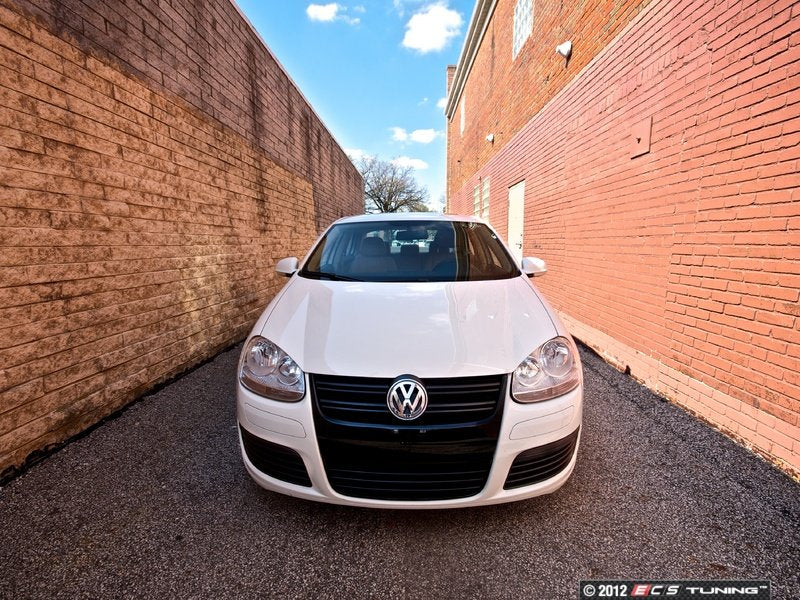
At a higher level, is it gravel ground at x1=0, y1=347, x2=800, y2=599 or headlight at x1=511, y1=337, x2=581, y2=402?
headlight at x1=511, y1=337, x2=581, y2=402

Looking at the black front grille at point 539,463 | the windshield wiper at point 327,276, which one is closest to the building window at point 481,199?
the windshield wiper at point 327,276

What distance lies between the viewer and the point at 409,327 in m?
1.89

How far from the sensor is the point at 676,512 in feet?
6.35

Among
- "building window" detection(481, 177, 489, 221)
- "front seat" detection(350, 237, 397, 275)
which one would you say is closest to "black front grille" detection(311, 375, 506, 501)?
"front seat" detection(350, 237, 397, 275)

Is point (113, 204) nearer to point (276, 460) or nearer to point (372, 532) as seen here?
point (276, 460)

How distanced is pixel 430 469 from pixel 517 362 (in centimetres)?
61

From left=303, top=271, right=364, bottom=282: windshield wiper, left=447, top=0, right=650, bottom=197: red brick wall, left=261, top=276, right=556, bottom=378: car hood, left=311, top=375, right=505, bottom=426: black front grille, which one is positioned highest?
left=447, top=0, right=650, bottom=197: red brick wall

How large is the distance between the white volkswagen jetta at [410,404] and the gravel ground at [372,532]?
0.25 metres

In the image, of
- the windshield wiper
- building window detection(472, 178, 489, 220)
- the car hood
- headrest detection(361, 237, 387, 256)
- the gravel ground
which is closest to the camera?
the gravel ground

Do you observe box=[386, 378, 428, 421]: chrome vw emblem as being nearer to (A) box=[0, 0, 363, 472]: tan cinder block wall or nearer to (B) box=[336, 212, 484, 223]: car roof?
(B) box=[336, 212, 484, 223]: car roof

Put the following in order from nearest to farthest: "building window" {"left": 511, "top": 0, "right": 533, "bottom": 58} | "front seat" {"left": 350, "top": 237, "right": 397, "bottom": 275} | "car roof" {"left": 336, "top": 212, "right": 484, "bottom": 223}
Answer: "front seat" {"left": 350, "top": 237, "right": 397, "bottom": 275} < "car roof" {"left": 336, "top": 212, "right": 484, "bottom": 223} < "building window" {"left": 511, "top": 0, "right": 533, "bottom": 58}

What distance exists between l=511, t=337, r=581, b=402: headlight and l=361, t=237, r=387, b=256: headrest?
142 centimetres

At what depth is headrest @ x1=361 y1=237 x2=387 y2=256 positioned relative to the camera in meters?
2.84

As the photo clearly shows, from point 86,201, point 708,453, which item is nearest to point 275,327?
point 86,201
